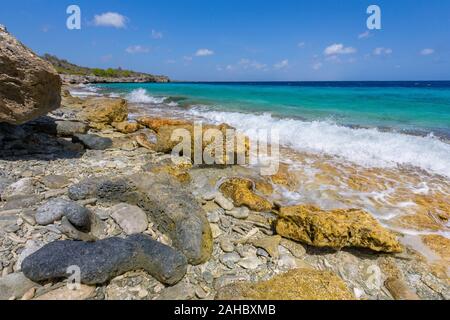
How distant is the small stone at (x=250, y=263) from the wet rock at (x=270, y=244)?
0.20 metres

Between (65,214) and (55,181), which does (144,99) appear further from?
(65,214)

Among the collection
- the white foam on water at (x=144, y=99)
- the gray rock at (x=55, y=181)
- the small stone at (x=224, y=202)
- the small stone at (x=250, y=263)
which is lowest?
the small stone at (x=250, y=263)

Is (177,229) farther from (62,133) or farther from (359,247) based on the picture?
(62,133)

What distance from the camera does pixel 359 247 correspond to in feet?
10.6

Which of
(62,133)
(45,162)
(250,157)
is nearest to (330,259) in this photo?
(250,157)

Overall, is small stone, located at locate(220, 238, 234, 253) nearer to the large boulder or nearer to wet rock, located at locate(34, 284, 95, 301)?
wet rock, located at locate(34, 284, 95, 301)

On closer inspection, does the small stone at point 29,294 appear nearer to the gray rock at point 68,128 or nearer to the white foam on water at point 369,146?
the gray rock at point 68,128

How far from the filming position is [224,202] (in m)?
4.20

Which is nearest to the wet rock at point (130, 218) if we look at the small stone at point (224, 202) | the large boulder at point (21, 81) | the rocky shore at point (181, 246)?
the rocky shore at point (181, 246)

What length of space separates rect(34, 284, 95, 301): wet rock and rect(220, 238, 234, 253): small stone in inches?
56.4

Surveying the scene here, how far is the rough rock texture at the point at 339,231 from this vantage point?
10.3 feet

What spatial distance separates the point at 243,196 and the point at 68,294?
2.67m
